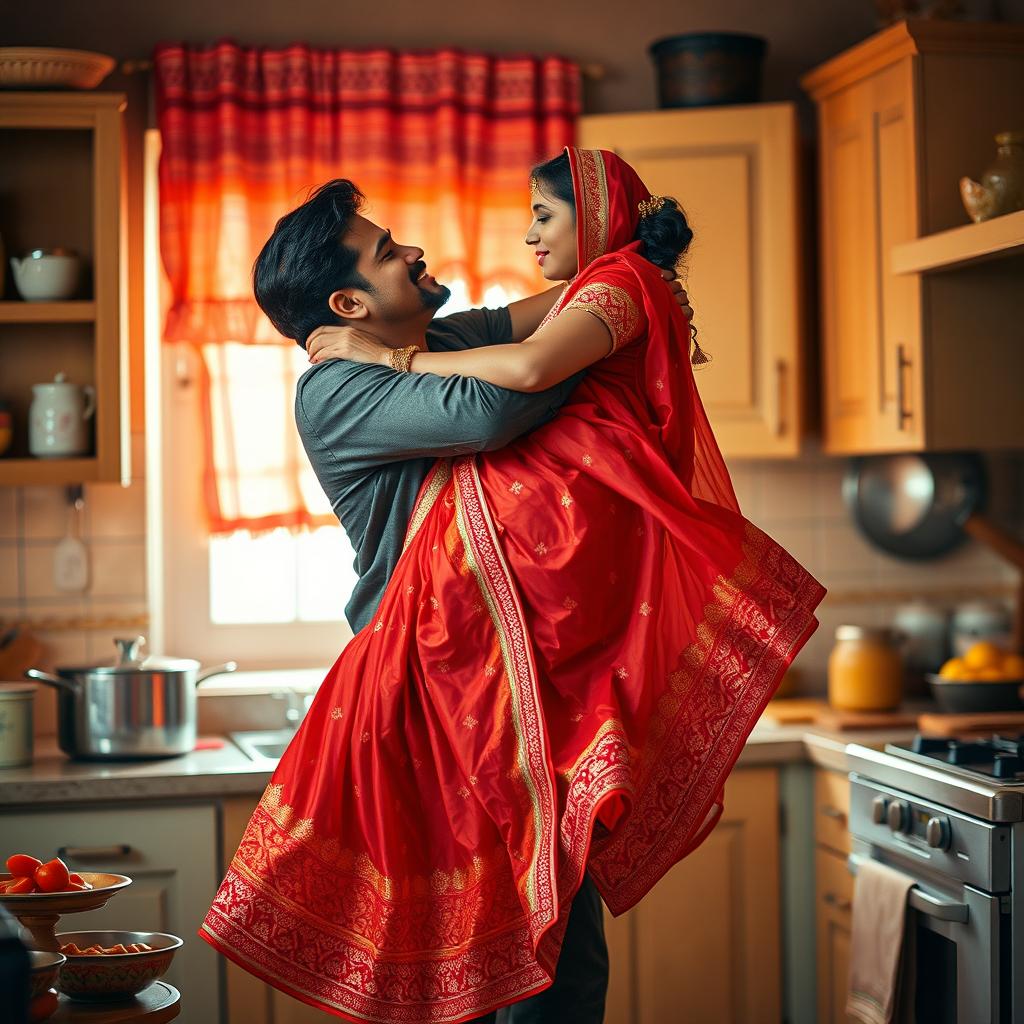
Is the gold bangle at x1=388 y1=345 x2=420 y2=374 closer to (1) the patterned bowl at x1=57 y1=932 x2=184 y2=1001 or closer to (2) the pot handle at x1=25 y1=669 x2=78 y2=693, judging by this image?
(1) the patterned bowl at x1=57 y1=932 x2=184 y2=1001

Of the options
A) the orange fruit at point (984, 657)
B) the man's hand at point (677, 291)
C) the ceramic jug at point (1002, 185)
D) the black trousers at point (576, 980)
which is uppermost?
the ceramic jug at point (1002, 185)

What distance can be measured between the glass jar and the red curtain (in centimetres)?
112

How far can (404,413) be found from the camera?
1714 mm

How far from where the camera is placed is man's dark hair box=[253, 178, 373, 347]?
6.13 ft

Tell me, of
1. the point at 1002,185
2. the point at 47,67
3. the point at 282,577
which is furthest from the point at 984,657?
the point at 47,67

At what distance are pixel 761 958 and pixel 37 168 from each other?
2321 millimetres

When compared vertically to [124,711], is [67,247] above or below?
above

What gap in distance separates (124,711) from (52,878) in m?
1.17

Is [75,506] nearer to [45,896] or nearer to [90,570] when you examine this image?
[90,570]

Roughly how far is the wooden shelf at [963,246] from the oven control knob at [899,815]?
102cm

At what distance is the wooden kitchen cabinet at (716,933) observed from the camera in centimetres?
284

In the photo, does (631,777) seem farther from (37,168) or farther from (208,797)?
(37,168)

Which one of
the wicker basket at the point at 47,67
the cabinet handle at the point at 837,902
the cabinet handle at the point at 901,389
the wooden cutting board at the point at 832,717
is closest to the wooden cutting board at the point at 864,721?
the wooden cutting board at the point at 832,717

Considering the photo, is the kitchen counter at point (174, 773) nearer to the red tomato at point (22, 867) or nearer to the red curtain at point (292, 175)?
the red curtain at point (292, 175)
